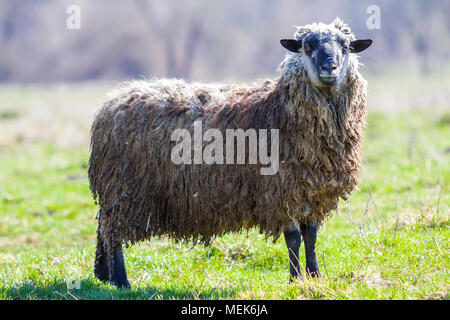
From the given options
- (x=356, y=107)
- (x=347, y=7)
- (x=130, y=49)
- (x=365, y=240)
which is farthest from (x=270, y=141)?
(x=347, y=7)

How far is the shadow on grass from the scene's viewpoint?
5.33 m

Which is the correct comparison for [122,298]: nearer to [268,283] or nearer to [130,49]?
[268,283]

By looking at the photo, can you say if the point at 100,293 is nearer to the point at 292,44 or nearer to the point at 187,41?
the point at 292,44

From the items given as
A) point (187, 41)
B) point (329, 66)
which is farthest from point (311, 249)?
point (187, 41)

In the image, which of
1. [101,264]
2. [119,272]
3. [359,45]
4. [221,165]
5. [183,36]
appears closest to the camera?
[359,45]

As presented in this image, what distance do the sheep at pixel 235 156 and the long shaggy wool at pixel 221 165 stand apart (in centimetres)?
1

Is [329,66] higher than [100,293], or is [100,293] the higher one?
[329,66]

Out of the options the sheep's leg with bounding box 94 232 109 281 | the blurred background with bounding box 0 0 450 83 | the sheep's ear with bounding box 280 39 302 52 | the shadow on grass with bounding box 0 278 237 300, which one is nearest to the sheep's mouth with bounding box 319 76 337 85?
the sheep's ear with bounding box 280 39 302 52

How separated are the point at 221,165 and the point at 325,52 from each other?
5.17 feet

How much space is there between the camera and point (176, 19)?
41406mm

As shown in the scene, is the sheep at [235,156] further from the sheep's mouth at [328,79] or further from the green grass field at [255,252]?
the green grass field at [255,252]

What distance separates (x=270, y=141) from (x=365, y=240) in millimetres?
1998

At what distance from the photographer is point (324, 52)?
5.22 meters

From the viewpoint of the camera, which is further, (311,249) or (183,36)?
(183,36)
